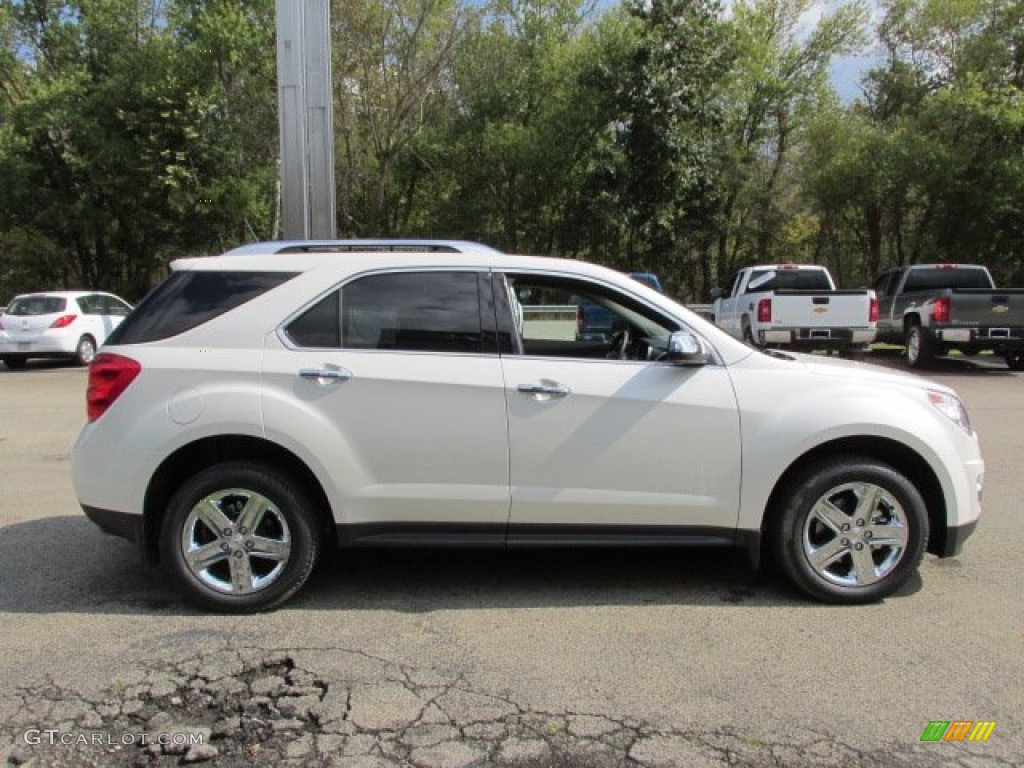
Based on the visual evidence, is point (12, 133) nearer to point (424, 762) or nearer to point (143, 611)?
point (143, 611)

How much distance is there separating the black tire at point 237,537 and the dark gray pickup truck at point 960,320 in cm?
1354

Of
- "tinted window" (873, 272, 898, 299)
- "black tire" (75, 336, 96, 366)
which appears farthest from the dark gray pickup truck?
"black tire" (75, 336, 96, 366)

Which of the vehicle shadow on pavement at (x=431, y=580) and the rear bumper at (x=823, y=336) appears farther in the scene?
the rear bumper at (x=823, y=336)

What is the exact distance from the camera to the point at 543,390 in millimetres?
4152

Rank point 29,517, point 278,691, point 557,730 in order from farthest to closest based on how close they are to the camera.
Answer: point 29,517 < point 278,691 < point 557,730

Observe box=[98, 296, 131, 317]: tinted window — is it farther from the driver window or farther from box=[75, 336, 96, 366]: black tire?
the driver window

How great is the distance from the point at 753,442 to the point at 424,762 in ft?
7.22

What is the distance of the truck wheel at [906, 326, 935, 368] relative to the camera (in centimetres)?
1520

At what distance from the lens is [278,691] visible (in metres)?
3.42

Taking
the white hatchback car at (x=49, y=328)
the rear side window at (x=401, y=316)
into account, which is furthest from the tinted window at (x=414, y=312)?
the white hatchback car at (x=49, y=328)

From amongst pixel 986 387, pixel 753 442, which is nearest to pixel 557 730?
pixel 753 442

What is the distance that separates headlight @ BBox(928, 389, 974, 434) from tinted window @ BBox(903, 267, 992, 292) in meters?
14.0

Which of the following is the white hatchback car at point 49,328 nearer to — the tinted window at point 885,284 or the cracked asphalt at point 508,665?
the cracked asphalt at point 508,665

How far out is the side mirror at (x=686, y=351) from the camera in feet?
13.6
